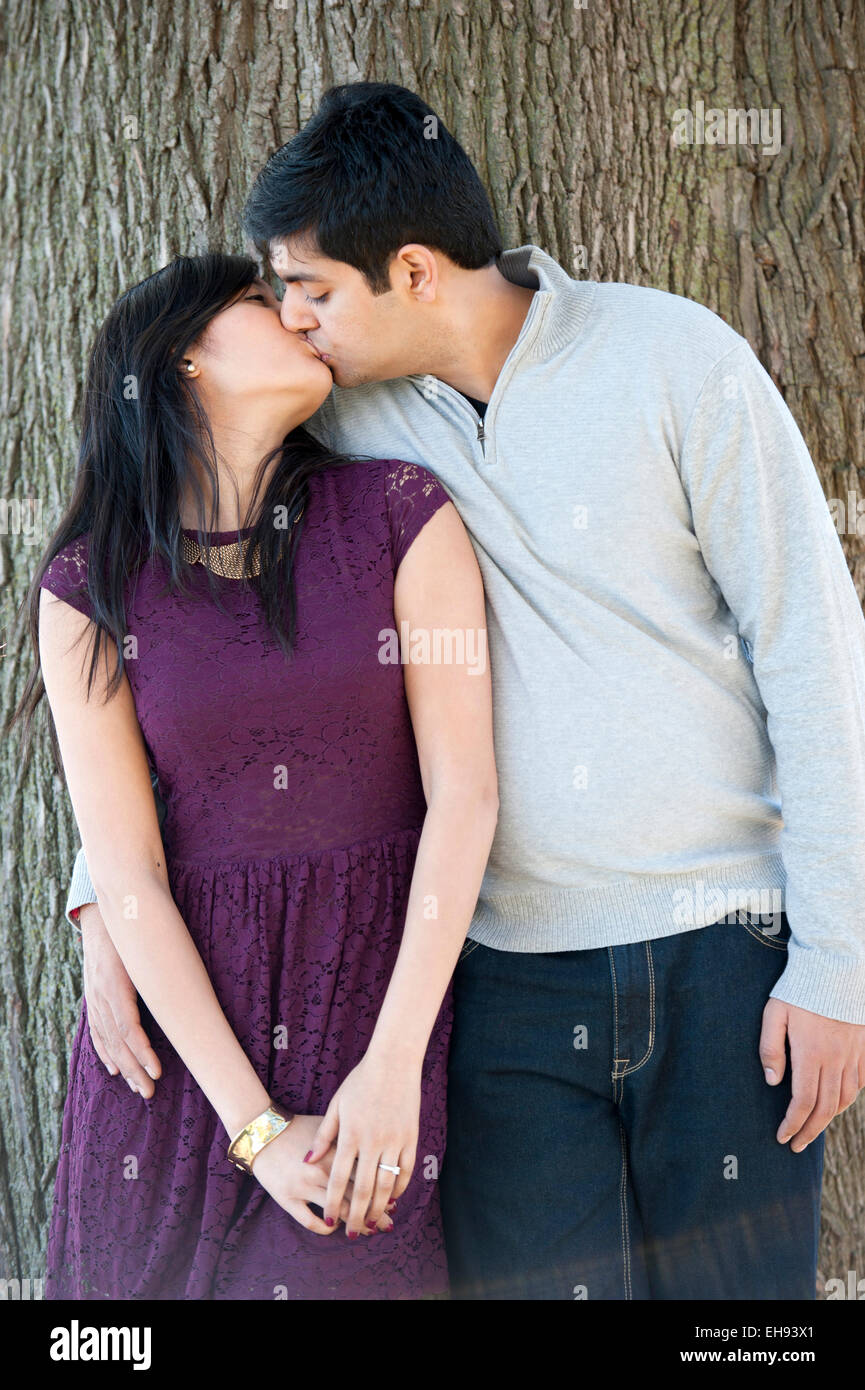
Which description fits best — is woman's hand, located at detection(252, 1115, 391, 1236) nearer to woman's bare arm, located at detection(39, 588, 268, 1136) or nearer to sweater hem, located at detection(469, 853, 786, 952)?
woman's bare arm, located at detection(39, 588, 268, 1136)

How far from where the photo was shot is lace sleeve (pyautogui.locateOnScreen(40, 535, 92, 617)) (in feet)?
5.68

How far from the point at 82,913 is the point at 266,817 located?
42 cm

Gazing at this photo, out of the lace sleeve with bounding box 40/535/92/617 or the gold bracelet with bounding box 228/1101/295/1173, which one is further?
the lace sleeve with bounding box 40/535/92/617

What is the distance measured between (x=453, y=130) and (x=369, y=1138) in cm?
173

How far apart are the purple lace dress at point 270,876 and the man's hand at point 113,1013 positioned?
0.03 metres

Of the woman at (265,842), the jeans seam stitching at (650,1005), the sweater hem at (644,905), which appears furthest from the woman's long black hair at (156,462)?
the jeans seam stitching at (650,1005)

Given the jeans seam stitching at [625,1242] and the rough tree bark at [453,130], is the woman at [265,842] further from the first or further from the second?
the rough tree bark at [453,130]

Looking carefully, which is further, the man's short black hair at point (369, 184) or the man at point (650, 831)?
the man's short black hair at point (369, 184)

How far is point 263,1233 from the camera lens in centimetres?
162

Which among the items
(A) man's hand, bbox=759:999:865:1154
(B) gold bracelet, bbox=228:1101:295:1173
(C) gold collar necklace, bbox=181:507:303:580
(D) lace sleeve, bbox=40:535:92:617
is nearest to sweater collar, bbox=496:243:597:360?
(C) gold collar necklace, bbox=181:507:303:580

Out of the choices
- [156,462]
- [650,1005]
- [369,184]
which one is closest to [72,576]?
[156,462]

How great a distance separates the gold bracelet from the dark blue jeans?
329 mm

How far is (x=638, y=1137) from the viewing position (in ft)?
5.65

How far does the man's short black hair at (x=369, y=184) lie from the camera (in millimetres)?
1814
